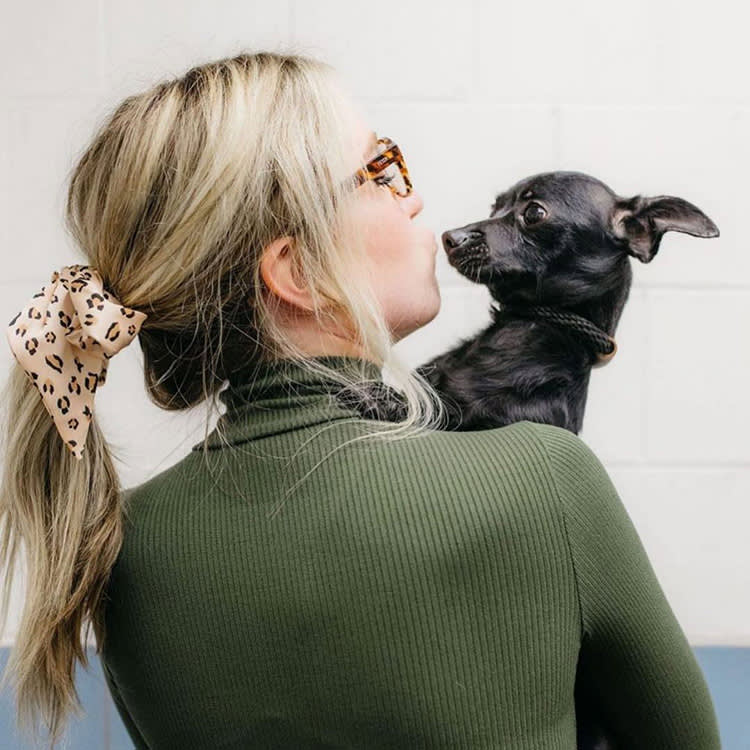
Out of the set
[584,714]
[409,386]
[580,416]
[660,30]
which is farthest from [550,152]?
[584,714]

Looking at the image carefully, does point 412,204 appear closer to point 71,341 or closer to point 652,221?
point 652,221

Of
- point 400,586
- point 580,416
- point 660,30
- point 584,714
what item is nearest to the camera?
point 400,586

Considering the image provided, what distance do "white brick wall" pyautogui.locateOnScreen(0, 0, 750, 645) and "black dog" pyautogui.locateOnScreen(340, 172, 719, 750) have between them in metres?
0.54

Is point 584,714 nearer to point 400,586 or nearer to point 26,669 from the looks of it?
point 400,586

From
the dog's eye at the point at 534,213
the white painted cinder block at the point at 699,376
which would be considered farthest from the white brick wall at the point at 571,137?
the dog's eye at the point at 534,213

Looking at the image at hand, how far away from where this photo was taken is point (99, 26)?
156 cm

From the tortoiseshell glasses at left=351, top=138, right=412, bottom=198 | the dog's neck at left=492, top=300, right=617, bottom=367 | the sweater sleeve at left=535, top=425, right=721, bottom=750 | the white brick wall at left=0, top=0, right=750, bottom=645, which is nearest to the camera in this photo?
the sweater sleeve at left=535, top=425, right=721, bottom=750

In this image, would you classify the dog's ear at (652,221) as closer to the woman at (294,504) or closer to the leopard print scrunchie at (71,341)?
the woman at (294,504)

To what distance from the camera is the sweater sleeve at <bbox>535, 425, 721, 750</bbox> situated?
2.49 feet

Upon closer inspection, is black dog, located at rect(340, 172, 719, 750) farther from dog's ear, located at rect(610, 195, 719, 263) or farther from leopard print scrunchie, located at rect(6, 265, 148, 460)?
leopard print scrunchie, located at rect(6, 265, 148, 460)

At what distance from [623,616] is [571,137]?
38.5 inches

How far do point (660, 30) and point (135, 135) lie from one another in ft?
3.27

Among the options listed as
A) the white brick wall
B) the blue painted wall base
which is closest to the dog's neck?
the white brick wall

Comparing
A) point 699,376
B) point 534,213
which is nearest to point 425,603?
point 534,213
